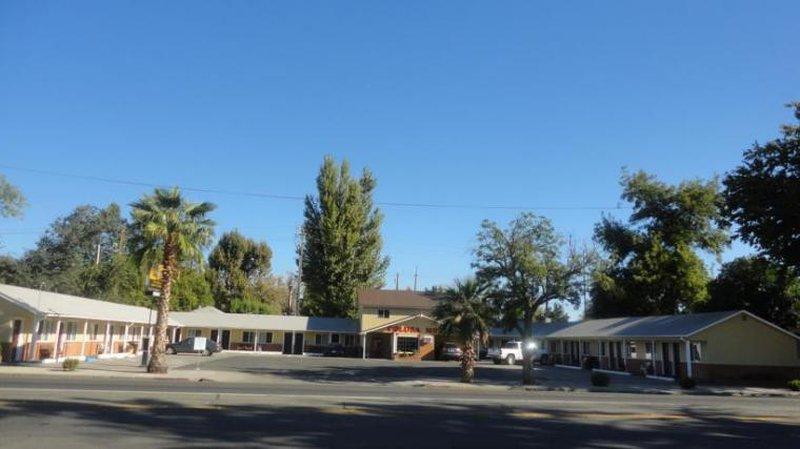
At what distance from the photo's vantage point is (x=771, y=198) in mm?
33469

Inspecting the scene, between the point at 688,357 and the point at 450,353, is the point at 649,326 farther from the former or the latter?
the point at 450,353

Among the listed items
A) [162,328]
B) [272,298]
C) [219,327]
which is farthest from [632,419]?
[272,298]

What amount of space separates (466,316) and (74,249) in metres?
62.7

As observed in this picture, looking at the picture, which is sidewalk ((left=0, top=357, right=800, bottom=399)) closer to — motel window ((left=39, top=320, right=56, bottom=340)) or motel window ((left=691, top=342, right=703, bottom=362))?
motel window ((left=39, top=320, right=56, bottom=340))

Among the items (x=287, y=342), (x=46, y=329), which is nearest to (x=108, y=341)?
(x=46, y=329)

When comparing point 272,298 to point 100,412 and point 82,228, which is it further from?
point 100,412

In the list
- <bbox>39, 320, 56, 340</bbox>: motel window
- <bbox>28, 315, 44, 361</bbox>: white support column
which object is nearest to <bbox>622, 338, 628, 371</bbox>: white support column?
<bbox>28, 315, 44, 361</bbox>: white support column

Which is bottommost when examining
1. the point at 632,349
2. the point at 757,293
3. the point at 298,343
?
the point at 632,349

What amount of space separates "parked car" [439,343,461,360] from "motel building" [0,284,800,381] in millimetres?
1320

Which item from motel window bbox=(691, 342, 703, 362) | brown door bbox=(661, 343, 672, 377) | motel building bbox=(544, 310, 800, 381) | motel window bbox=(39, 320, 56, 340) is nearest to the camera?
motel window bbox=(39, 320, 56, 340)

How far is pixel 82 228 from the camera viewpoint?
81.3m

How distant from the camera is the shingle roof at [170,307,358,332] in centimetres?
6581

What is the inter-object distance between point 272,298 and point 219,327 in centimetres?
2600

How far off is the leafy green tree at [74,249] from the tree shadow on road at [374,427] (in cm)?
5627
